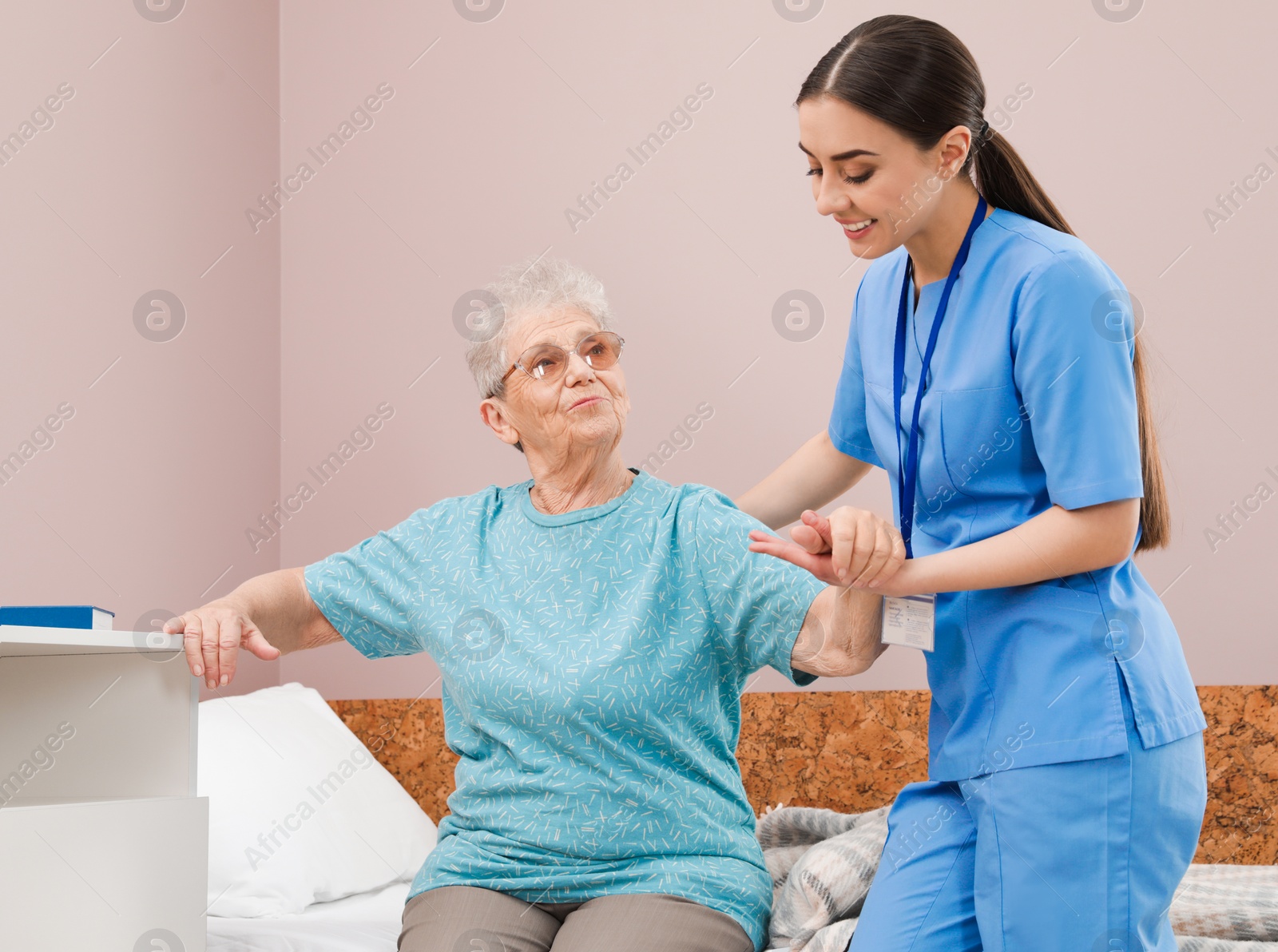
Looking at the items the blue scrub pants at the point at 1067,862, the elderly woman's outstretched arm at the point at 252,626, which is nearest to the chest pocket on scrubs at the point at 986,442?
the blue scrub pants at the point at 1067,862

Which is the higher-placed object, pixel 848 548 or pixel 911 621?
pixel 848 548

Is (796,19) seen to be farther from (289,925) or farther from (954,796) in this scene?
(289,925)

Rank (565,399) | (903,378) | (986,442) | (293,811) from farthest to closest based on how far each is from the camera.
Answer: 1. (293,811)
2. (565,399)
3. (903,378)
4. (986,442)

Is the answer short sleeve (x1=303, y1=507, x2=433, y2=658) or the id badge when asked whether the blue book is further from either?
the id badge

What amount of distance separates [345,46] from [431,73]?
9.1 inches

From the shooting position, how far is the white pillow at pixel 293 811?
1768mm

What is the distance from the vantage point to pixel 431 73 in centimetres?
259

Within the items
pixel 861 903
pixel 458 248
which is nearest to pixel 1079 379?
pixel 861 903

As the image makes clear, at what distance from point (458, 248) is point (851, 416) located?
4.20 feet

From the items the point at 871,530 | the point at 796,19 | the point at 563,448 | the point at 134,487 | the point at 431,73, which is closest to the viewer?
the point at 871,530

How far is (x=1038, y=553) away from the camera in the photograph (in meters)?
1.13

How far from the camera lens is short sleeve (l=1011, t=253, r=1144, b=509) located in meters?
1.12

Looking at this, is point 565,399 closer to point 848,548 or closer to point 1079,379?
point 848,548

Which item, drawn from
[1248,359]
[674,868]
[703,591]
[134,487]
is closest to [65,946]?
[674,868]
